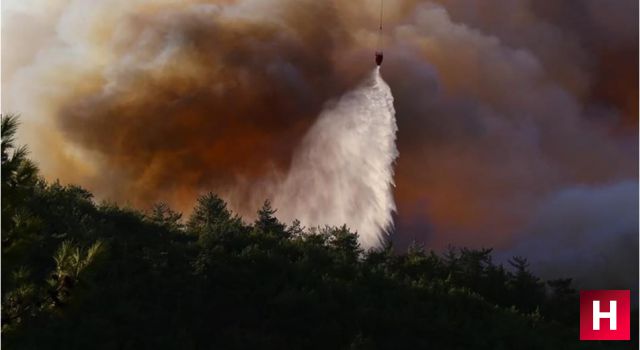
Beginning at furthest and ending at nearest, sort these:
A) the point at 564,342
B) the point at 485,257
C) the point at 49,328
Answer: the point at 485,257, the point at 564,342, the point at 49,328

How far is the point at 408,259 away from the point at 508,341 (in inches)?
1361

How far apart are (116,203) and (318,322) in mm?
35989

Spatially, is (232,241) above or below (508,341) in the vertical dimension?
above

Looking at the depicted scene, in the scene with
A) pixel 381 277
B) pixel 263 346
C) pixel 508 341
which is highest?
pixel 381 277

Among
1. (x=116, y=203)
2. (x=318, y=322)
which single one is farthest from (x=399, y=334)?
(x=116, y=203)

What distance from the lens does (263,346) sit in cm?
4812

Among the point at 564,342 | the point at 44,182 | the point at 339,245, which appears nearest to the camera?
the point at 564,342

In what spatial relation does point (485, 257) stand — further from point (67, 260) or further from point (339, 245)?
point (67, 260)

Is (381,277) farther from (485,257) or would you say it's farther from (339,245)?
(485,257)

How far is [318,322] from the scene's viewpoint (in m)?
52.4

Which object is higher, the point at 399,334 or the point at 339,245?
the point at 339,245

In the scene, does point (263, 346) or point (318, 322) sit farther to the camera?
point (318, 322)

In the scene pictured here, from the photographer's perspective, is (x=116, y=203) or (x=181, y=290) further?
(x=116, y=203)

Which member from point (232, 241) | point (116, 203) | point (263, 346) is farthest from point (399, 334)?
point (116, 203)
